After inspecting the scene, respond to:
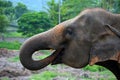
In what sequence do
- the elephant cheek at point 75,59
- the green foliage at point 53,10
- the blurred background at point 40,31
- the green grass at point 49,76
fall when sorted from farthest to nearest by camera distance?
1. the green foliage at point 53,10
2. the blurred background at point 40,31
3. the green grass at point 49,76
4. the elephant cheek at point 75,59

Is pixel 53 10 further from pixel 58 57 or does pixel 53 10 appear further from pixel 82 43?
pixel 82 43

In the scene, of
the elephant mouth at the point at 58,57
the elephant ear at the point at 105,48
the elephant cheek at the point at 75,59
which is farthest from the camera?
the elephant mouth at the point at 58,57

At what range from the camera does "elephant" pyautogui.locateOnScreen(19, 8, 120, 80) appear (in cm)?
343

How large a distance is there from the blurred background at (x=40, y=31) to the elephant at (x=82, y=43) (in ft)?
8.01

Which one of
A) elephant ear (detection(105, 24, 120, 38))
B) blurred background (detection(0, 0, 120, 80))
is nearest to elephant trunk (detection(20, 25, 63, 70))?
elephant ear (detection(105, 24, 120, 38))

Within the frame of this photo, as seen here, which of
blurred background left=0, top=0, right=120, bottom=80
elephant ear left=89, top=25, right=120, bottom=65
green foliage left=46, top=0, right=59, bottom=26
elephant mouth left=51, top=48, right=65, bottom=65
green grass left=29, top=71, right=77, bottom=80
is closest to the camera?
elephant ear left=89, top=25, right=120, bottom=65

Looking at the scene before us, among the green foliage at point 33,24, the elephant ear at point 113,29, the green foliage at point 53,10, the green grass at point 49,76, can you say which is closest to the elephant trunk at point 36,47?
the elephant ear at point 113,29

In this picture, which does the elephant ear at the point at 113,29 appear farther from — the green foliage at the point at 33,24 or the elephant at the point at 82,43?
the green foliage at the point at 33,24

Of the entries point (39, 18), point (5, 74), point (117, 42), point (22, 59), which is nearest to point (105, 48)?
point (117, 42)

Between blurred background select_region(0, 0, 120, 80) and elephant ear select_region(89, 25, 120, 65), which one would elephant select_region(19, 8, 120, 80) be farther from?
blurred background select_region(0, 0, 120, 80)

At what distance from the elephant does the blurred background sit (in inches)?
96.1

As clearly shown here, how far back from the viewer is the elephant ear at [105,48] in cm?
334

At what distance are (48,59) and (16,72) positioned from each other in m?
8.96

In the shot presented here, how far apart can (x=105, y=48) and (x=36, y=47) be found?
0.63m
